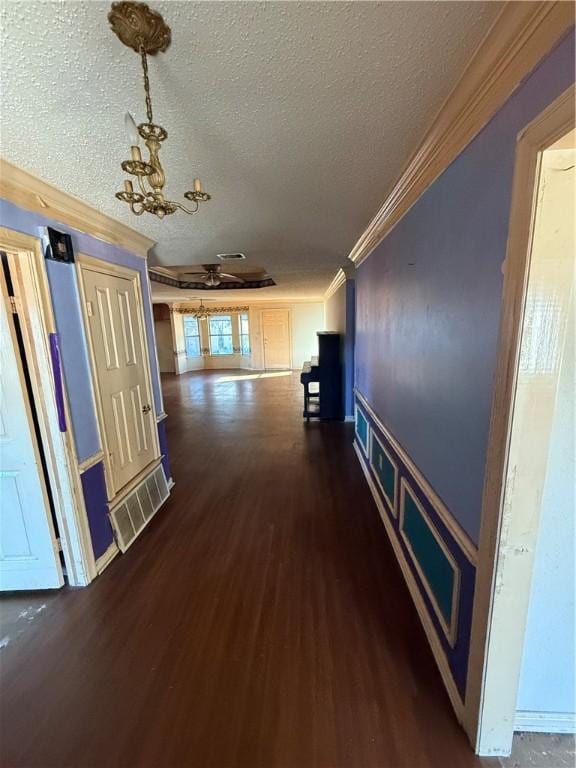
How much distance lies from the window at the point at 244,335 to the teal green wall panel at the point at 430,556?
9751 millimetres

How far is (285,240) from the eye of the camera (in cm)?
310

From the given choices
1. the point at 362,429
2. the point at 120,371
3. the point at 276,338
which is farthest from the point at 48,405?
the point at 276,338

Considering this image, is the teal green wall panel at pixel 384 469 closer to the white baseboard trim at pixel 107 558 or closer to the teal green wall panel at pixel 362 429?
the teal green wall panel at pixel 362 429

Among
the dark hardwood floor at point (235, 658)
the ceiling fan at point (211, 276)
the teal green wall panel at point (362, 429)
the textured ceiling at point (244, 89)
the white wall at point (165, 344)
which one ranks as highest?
the ceiling fan at point (211, 276)

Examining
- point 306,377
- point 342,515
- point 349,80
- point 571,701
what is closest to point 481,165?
point 349,80

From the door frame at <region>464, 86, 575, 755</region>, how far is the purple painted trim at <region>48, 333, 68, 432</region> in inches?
87.2

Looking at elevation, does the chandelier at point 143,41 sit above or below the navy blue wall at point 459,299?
above

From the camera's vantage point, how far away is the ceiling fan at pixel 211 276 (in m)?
5.21

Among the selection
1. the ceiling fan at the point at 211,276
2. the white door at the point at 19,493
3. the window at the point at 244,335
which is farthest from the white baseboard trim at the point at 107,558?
the window at the point at 244,335

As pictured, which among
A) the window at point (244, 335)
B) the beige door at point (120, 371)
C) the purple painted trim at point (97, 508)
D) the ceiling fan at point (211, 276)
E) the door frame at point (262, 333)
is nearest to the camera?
the purple painted trim at point (97, 508)

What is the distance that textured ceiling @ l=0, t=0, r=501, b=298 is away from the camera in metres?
0.84

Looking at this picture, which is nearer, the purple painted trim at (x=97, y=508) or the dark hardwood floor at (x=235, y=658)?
the dark hardwood floor at (x=235, y=658)

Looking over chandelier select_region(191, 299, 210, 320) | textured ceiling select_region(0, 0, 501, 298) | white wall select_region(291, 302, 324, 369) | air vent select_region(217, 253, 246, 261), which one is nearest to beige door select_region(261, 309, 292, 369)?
white wall select_region(291, 302, 324, 369)

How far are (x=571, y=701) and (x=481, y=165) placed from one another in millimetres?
2077
